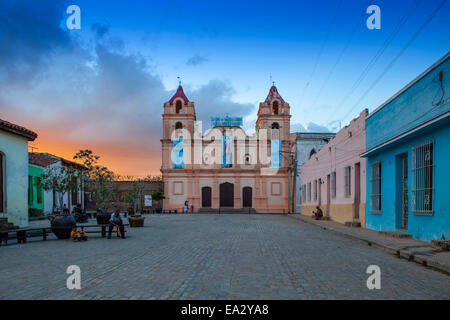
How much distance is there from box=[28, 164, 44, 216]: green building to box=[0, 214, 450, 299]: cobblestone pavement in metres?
15.9

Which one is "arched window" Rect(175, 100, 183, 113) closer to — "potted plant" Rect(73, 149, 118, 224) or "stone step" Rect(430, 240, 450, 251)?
"potted plant" Rect(73, 149, 118, 224)

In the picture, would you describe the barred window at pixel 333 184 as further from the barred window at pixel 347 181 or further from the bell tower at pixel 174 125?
the bell tower at pixel 174 125

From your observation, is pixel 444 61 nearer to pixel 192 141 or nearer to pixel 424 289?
pixel 424 289

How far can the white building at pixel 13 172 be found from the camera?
48.0 ft

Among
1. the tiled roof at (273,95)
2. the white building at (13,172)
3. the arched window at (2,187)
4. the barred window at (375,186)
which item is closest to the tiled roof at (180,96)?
the tiled roof at (273,95)

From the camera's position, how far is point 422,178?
35.1ft

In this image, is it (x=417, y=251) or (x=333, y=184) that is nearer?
(x=417, y=251)

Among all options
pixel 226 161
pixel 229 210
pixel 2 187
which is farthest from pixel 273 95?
pixel 2 187

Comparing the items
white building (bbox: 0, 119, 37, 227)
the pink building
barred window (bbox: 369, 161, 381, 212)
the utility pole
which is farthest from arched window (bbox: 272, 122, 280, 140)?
white building (bbox: 0, 119, 37, 227)

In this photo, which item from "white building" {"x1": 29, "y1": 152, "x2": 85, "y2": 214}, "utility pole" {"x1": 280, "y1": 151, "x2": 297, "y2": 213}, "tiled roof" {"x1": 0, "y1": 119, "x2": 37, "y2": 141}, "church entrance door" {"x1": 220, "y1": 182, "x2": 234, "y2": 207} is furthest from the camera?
"church entrance door" {"x1": 220, "y1": 182, "x2": 234, "y2": 207}

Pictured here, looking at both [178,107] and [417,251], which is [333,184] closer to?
[417,251]

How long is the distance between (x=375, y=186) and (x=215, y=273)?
11.1m

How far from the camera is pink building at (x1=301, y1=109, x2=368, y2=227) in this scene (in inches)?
658

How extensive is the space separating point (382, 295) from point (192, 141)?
37670 mm
